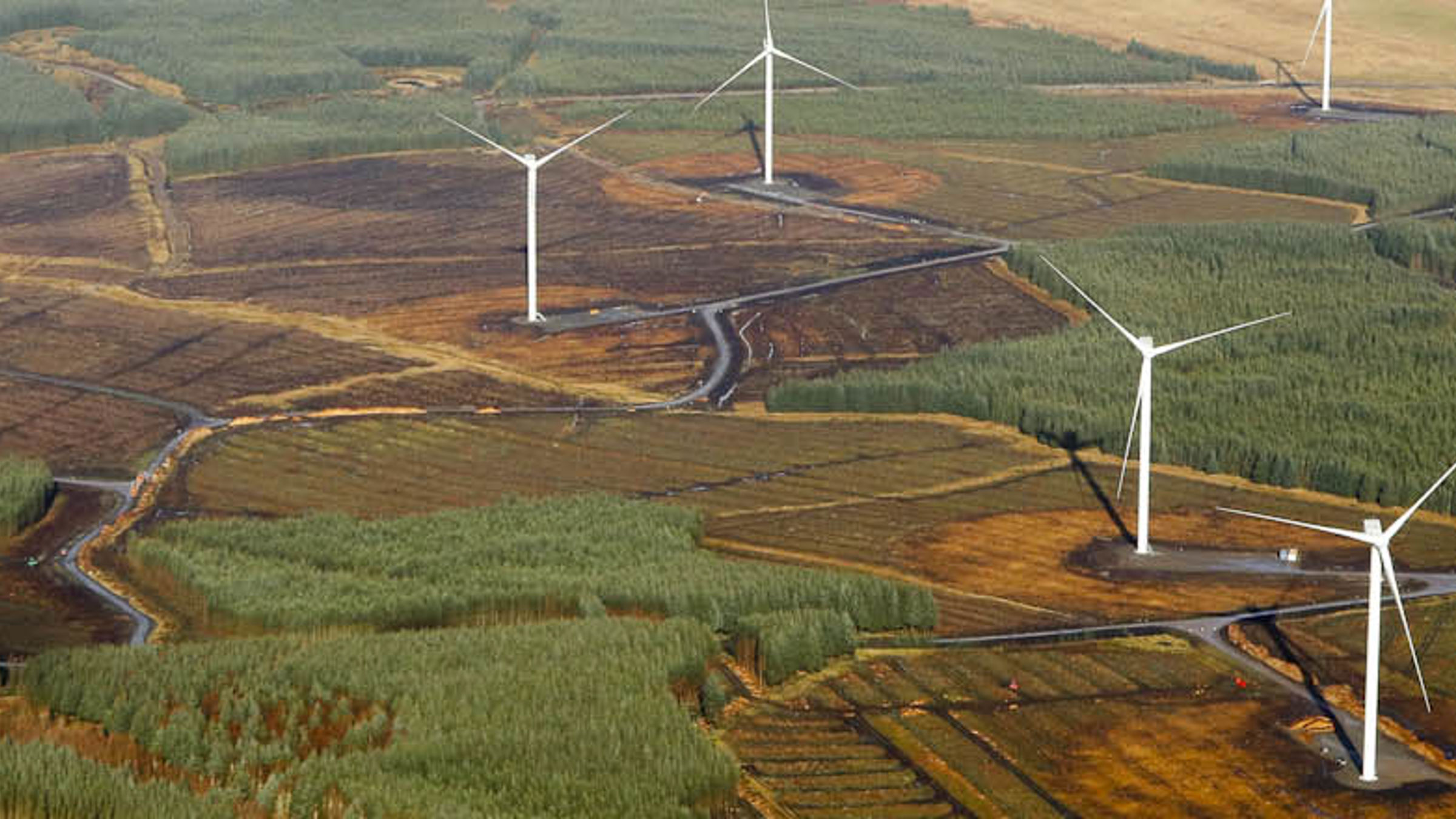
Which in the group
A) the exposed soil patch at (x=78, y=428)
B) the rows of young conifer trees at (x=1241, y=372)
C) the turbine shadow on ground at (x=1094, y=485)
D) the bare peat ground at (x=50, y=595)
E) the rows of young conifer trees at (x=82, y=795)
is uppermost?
the rows of young conifer trees at (x=1241, y=372)

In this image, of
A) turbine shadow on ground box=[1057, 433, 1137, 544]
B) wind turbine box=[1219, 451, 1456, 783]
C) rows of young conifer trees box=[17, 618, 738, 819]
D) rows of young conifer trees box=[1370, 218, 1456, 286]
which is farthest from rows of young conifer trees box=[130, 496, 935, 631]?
rows of young conifer trees box=[1370, 218, 1456, 286]

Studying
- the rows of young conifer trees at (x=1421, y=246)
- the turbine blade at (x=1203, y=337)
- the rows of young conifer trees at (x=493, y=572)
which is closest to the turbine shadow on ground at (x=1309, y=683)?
the turbine blade at (x=1203, y=337)

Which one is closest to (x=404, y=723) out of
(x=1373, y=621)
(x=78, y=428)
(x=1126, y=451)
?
(x=1373, y=621)

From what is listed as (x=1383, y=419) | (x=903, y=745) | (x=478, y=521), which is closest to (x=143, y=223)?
(x=478, y=521)

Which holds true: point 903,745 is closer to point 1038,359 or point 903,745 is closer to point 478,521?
point 478,521

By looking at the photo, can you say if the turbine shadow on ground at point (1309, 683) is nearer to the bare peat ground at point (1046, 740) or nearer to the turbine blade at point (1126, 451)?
the bare peat ground at point (1046, 740)
